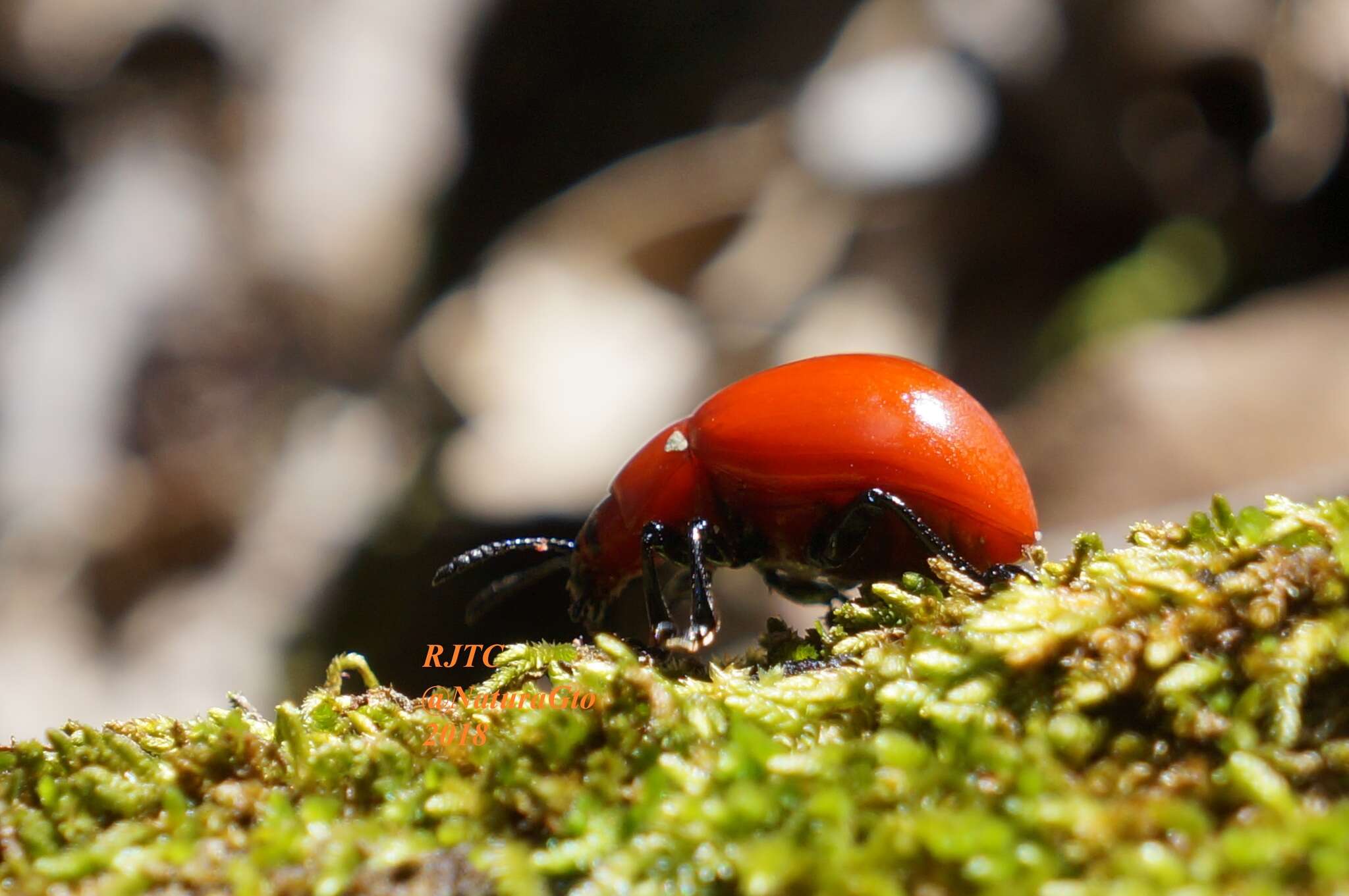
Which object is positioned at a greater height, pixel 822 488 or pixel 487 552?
pixel 487 552

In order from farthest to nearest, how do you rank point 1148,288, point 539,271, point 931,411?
1. point 1148,288
2. point 539,271
3. point 931,411

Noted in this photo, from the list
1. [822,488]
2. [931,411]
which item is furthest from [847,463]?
[931,411]

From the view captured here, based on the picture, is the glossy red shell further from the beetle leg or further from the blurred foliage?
the blurred foliage

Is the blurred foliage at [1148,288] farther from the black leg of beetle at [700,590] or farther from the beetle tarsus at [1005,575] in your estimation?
the beetle tarsus at [1005,575]

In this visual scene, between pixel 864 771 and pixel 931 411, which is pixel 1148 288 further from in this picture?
pixel 864 771

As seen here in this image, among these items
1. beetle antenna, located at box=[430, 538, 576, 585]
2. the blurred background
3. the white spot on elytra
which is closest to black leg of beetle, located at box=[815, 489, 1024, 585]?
the white spot on elytra

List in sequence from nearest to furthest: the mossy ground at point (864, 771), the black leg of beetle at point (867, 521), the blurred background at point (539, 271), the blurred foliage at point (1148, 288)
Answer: the mossy ground at point (864, 771) → the black leg of beetle at point (867, 521) → the blurred background at point (539, 271) → the blurred foliage at point (1148, 288)

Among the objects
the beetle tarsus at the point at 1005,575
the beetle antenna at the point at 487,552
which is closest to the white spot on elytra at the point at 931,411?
the beetle tarsus at the point at 1005,575

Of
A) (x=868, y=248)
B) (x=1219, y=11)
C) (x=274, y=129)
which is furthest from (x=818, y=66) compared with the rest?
(x=274, y=129)
